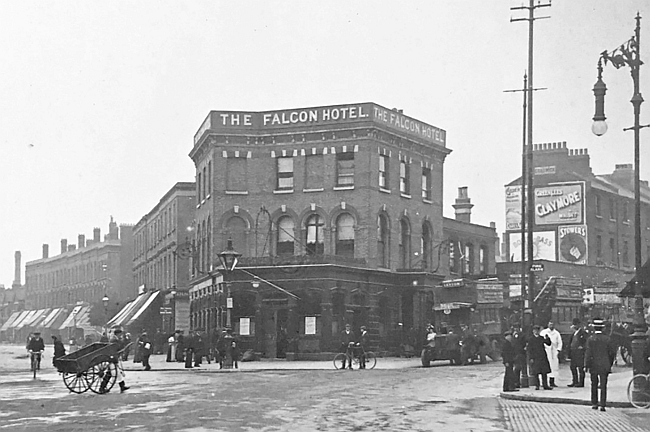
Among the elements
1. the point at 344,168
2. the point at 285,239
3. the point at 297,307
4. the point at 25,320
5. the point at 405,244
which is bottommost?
the point at 25,320

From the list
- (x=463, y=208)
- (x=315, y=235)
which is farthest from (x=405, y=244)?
(x=463, y=208)

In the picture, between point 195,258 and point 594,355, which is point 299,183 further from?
point 594,355

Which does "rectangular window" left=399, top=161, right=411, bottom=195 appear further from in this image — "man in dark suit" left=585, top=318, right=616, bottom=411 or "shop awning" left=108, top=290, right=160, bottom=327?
"man in dark suit" left=585, top=318, right=616, bottom=411

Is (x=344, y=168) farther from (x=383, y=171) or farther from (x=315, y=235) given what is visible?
(x=315, y=235)

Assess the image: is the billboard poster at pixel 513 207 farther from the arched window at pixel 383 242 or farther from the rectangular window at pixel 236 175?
the rectangular window at pixel 236 175

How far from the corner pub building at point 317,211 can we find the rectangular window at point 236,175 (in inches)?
1.9

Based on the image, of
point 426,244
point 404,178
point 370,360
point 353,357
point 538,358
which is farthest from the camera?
point 426,244

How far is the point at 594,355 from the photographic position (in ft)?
57.3

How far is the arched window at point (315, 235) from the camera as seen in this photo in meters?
44.6

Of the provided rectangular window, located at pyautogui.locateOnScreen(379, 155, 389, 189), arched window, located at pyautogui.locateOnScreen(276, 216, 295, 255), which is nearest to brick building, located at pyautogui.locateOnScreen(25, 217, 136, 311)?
arched window, located at pyautogui.locateOnScreen(276, 216, 295, 255)

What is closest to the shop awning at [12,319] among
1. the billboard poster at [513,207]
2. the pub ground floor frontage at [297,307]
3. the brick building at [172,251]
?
the brick building at [172,251]

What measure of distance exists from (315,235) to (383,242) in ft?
11.0

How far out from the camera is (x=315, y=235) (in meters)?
44.8

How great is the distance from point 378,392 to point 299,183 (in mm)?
23961
